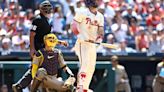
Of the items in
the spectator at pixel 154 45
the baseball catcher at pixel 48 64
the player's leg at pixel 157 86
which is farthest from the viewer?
the spectator at pixel 154 45

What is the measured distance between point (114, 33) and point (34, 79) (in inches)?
327

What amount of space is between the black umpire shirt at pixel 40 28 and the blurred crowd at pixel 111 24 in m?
5.51

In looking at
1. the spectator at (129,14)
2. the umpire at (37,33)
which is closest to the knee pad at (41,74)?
the umpire at (37,33)

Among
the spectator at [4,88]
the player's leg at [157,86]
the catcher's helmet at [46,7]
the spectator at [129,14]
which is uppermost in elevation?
the catcher's helmet at [46,7]

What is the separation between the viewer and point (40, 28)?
10.9 m

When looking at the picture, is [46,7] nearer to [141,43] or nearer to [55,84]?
[55,84]

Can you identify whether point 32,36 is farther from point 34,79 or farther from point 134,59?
point 134,59

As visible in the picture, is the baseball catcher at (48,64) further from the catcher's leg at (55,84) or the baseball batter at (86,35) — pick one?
the baseball batter at (86,35)

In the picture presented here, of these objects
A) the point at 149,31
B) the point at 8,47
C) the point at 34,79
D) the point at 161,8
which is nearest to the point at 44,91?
the point at 34,79

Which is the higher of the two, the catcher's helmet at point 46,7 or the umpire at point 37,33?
the catcher's helmet at point 46,7

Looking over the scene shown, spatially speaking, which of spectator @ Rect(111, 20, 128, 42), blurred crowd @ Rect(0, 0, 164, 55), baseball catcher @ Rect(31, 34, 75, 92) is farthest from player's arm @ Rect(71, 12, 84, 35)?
spectator @ Rect(111, 20, 128, 42)

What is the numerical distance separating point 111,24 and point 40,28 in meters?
8.01

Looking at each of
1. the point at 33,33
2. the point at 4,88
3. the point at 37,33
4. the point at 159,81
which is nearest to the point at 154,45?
the point at 159,81

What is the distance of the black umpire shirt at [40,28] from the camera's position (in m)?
10.8
